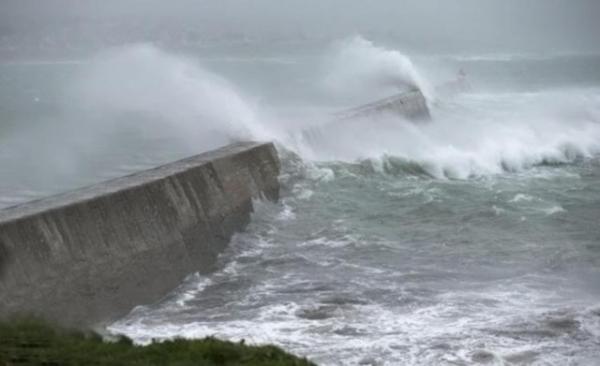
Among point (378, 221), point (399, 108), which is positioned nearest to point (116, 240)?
point (378, 221)

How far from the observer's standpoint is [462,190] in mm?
18906

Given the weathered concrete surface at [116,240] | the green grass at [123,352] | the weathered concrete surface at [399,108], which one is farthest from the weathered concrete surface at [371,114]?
the green grass at [123,352]

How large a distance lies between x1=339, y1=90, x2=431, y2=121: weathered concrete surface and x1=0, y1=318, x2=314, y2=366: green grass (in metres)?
16.0

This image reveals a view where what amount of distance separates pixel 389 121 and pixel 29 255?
668 inches


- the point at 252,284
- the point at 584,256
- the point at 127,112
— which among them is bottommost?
the point at 584,256

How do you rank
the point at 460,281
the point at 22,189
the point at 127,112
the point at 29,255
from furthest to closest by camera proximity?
1. the point at 127,112
2. the point at 22,189
3. the point at 460,281
4. the point at 29,255

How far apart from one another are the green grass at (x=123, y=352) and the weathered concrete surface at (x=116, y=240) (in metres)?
1.68

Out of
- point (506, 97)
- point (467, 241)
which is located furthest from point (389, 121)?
point (506, 97)

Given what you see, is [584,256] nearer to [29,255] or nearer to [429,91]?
[29,255]

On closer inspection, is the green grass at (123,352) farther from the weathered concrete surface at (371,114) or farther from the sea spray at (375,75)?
the sea spray at (375,75)

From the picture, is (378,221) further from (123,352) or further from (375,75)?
(375,75)

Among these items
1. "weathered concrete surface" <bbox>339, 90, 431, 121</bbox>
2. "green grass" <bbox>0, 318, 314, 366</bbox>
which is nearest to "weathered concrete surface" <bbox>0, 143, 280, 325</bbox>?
"green grass" <bbox>0, 318, 314, 366</bbox>

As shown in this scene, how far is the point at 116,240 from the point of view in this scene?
11.3 metres

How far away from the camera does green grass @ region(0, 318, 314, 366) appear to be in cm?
711
